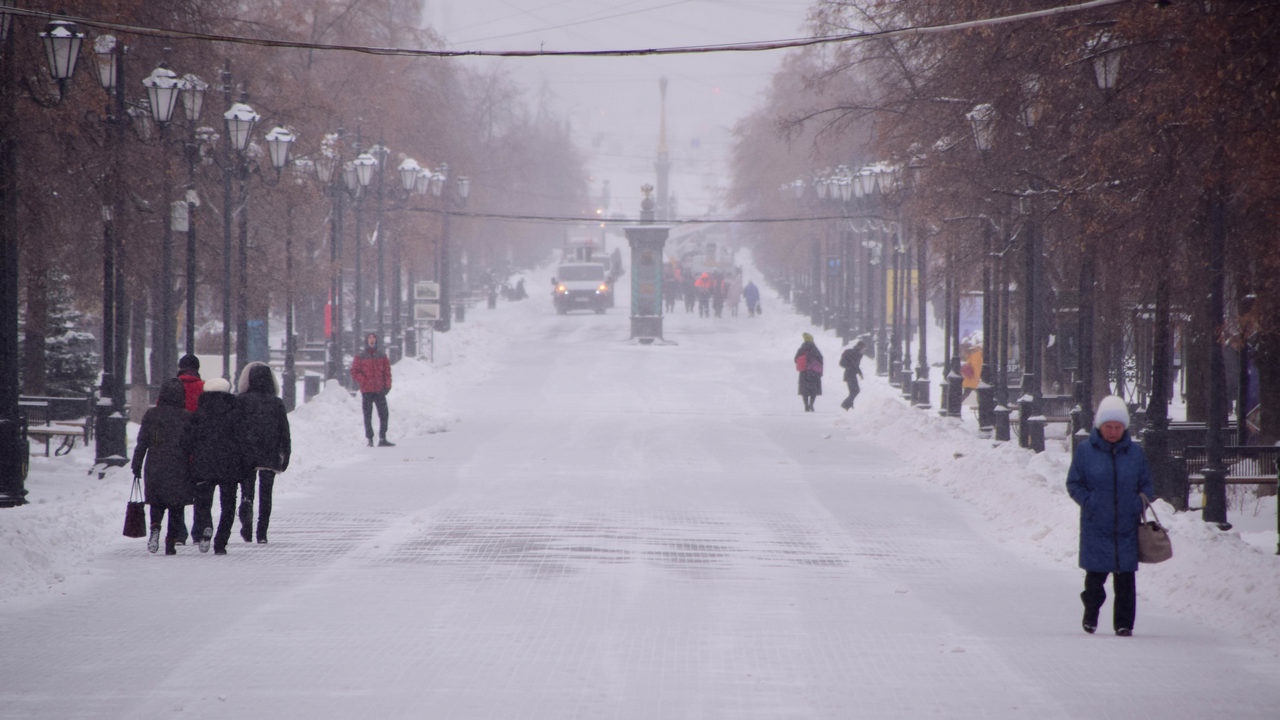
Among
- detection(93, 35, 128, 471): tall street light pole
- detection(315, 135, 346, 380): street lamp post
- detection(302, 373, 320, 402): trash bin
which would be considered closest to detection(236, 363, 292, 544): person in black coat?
detection(93, 35, 128, 471): tall street light pole

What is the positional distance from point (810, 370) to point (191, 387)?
19024 millimetres

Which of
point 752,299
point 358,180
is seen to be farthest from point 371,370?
point 752,299

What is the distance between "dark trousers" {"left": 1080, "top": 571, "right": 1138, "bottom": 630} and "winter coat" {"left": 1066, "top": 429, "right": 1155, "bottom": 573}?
0.28 feet

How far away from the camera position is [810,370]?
99.3 feet

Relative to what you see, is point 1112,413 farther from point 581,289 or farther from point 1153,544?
point 581,289

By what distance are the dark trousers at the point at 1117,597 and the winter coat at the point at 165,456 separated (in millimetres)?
6884

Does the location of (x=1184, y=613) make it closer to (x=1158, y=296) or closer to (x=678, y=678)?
(x=678, y=678)

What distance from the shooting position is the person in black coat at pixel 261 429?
40.1 ft

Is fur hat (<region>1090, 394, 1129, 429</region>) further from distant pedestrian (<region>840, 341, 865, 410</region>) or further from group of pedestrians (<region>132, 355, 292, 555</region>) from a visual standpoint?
distant pedestrian (<region>840, 341, 865, 410</region>)

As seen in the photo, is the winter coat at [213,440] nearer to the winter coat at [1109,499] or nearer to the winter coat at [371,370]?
the winter coat at [1109,499]

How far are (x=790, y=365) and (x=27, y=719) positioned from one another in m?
36.9

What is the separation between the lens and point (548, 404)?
31.5 m

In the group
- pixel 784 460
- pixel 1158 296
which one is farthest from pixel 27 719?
pixel 784 460

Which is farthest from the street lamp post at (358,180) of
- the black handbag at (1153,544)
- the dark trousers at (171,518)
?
the black handbag at (1153,544)
